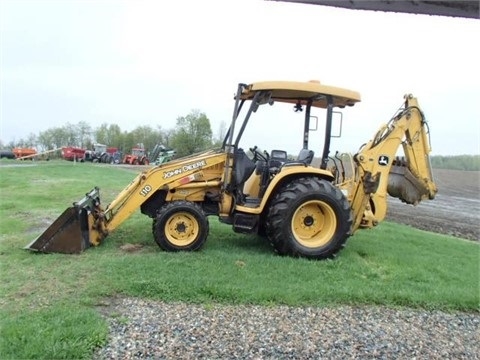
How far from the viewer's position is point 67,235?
21.0 feet

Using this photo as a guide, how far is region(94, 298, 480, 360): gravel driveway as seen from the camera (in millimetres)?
3789

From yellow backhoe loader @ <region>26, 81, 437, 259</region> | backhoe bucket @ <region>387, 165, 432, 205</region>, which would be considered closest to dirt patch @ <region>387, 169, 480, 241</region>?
backhoe bucket @ <region>387, 165, 432, 205</region>

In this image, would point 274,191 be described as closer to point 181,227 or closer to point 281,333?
point 181,227

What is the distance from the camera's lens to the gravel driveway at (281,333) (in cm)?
379

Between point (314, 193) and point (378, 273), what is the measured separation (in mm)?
1357

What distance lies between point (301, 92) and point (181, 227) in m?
2.61

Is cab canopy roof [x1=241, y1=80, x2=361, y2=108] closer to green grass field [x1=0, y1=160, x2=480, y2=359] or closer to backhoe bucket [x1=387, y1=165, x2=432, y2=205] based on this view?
backhoe bucket [x1=387, y1=165, x2=432, y2=205]

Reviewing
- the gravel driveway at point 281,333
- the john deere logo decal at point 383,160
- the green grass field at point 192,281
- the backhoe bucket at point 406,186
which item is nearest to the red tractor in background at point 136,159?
the green grass field at point 192,281

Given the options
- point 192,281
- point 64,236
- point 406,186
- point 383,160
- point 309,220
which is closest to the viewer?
point 192,281

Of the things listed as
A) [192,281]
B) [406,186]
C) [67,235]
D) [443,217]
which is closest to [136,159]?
[443,217]

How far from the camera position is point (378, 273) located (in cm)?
622

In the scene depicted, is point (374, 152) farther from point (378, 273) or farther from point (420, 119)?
point (378, 273)

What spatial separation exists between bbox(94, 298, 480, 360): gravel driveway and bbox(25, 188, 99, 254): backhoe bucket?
2.02m

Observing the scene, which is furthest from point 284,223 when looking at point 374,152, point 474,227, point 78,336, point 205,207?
point 474,227
